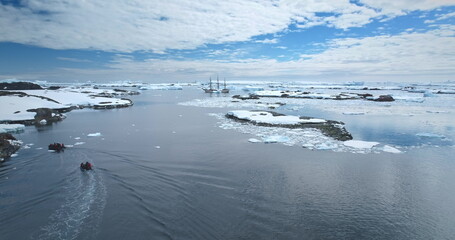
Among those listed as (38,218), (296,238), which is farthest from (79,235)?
(296,238)

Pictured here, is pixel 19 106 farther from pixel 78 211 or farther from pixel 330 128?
pixel 330 128

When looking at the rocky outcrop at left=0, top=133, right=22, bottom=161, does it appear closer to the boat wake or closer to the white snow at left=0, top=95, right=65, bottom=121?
the boat wake

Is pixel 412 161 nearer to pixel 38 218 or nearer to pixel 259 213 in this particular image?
pixel 259 213

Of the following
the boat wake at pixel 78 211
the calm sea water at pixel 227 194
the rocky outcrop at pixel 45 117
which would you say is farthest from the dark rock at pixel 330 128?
the rocky outcrop at pixel 45 117

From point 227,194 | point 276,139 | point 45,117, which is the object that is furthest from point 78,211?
point 45,117

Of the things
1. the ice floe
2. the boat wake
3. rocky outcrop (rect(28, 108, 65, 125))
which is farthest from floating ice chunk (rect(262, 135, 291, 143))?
rocky outcrop (rect(28, 108, 65, 125))

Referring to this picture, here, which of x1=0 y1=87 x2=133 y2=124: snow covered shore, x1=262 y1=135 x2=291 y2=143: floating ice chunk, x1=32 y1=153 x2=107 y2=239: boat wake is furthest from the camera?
x1=0 y1=87 x2=133 y2=124: snow covered shore

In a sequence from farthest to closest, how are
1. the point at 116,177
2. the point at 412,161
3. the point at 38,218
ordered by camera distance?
the point at 412,161 < the point at 116,177 < the point at 38,218

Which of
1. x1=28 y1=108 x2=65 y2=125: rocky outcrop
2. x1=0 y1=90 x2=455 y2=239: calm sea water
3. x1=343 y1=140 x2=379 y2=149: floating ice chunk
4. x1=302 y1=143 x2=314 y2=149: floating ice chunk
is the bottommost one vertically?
x1=0 y1=90 x2=455 y2=239: calm sea water
